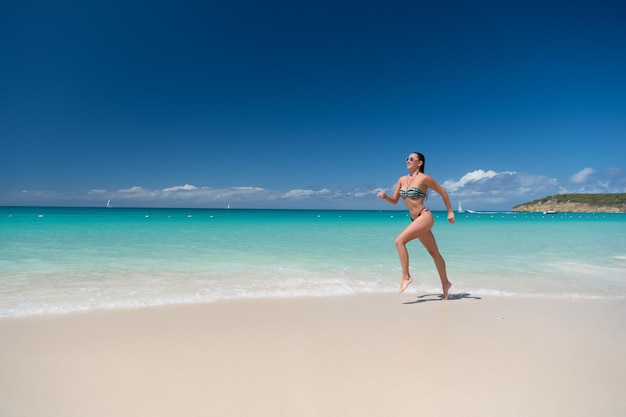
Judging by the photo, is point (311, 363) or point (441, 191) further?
point (441, 191)

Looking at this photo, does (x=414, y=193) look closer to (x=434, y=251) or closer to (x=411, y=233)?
(x=411, y=233)

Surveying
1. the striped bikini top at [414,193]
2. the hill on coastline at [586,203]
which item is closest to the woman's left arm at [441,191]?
the striped bikini top at [414,193]

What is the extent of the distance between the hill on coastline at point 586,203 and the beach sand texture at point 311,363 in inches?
6686

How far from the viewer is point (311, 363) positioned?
3.31 metres

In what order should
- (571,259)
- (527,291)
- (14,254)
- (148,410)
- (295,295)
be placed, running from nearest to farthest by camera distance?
(148,410) < (295,295) < (527,291) < (14,254) < (571,259)

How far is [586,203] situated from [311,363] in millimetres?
177020

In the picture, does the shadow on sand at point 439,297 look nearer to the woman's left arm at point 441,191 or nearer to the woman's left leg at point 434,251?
the woman's left leg at point 434,251

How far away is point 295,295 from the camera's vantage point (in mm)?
6238

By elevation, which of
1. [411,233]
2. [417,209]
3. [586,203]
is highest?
[586,203]

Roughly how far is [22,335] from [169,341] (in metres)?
1.67

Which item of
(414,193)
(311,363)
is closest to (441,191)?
(414,193)

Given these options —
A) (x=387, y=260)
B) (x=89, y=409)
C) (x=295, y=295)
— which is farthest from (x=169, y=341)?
(x=387, y=260)

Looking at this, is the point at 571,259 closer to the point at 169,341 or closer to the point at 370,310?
the point at 370,310

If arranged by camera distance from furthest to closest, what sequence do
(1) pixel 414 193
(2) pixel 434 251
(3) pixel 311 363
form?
(2) pixel 434 251 → (1) pixel 414 193 → (3) pixel 311 363
